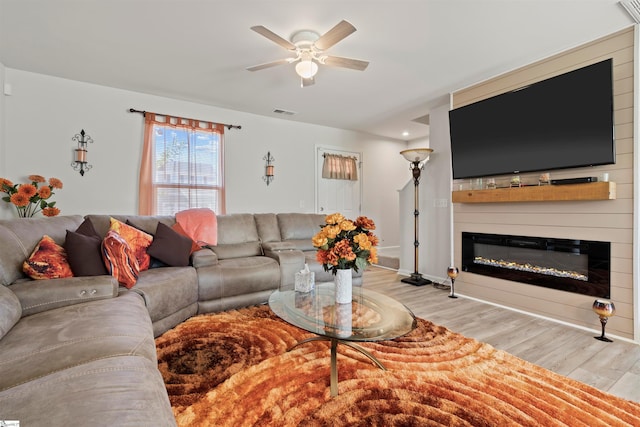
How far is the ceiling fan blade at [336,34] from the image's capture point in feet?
6.66

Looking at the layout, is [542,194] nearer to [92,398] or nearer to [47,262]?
[92,398]

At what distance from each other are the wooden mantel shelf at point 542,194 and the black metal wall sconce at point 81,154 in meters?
4.64

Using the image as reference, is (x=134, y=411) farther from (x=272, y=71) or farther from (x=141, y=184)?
(x=141, y=184)

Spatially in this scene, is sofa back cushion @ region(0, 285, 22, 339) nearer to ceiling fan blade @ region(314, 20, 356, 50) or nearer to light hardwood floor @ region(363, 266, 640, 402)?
ceiling fan blade @ region(314, 20, 356, 50)

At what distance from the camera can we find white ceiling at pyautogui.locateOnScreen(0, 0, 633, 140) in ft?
7.18

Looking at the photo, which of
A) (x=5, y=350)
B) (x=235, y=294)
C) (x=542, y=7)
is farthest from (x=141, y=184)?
(x=542, y=7)

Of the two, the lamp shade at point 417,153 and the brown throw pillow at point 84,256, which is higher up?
the lamp shade at point 417,153

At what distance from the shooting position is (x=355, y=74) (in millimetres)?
3279

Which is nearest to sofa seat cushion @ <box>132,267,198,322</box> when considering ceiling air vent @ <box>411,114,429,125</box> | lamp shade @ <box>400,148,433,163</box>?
lamp shade @ <box>400,148,433,163</box>

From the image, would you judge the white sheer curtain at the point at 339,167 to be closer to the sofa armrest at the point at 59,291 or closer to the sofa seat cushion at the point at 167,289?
the sofa seat cushion at the point at 167,289

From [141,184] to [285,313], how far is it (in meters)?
3.14

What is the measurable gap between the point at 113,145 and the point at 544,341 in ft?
16.7

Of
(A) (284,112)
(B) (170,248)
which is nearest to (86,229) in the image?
(B) (170,248)

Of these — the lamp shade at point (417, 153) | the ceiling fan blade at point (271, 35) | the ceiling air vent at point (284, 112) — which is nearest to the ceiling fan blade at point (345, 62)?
the ceiling fan blade at point (271, 35)
